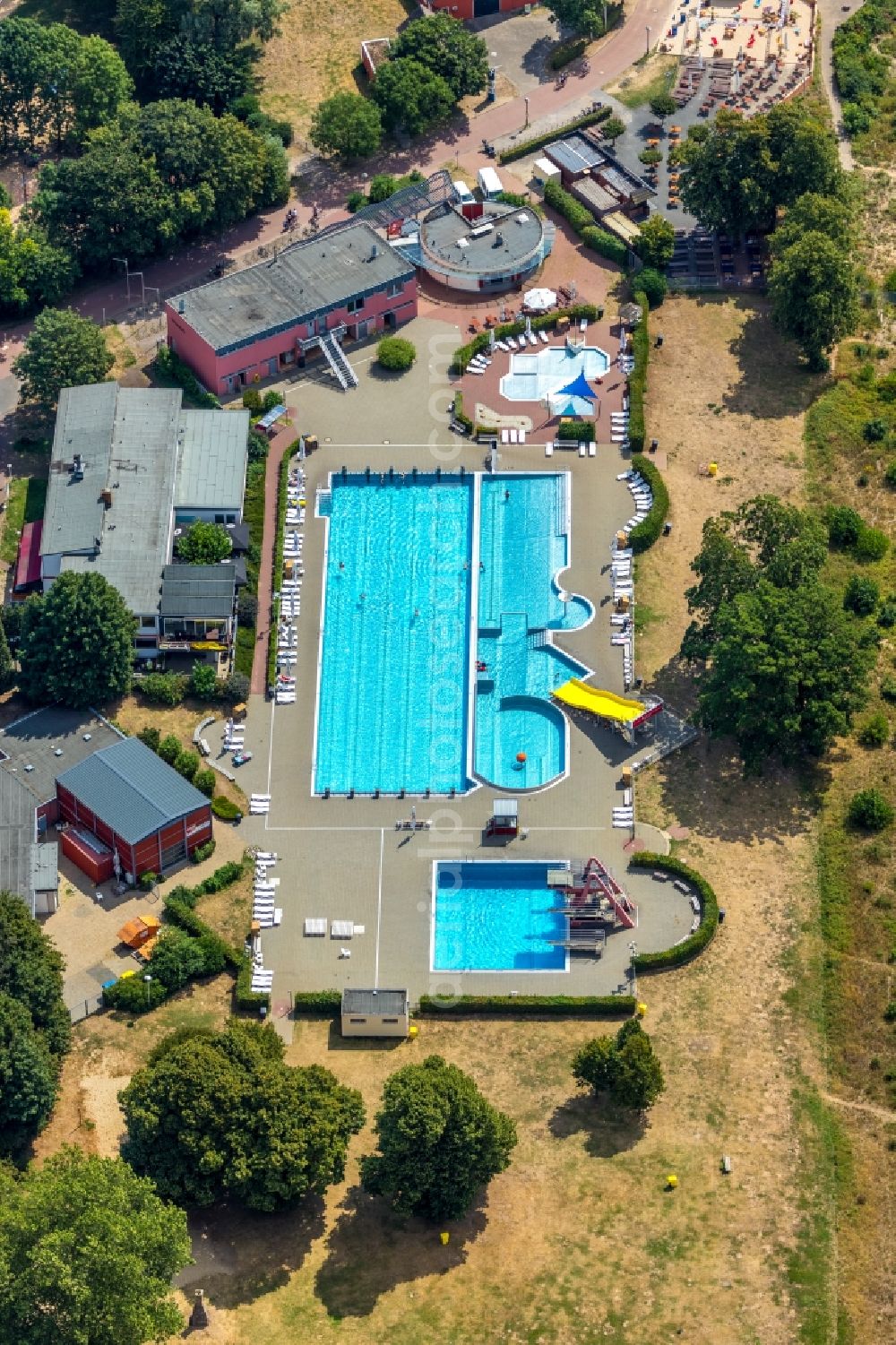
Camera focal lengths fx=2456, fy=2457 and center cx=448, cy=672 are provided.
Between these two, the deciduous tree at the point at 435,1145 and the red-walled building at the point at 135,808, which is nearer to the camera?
the deciduous tree at the point at 435,1145

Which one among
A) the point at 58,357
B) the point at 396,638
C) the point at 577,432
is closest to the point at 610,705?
the point at 396,638

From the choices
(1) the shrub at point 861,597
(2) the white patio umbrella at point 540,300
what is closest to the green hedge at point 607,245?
(2) the white patio umbrella at point 540,300

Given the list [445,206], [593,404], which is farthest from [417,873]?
[445,206]

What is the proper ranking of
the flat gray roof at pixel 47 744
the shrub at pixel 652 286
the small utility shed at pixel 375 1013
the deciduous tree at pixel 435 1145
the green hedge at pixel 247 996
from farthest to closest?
the shrub at pixel 652 286 → the flat gray roof at pixel 47 744 → the green hedge at pixel 247 996 → the small utility shed at pixel 375 1013 → the deciduous tree at pixel 435 1145

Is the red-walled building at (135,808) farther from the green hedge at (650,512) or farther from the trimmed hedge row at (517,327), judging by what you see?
the trimmed hedge row at (517,327)

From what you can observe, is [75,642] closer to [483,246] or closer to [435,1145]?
[435,1145]

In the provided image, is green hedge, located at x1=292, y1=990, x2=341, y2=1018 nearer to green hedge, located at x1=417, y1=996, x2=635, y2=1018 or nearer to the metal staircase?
green hedge, located at x1=417, y1=996, x2=635, y2=1018

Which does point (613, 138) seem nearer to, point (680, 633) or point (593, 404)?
point (593, 404)

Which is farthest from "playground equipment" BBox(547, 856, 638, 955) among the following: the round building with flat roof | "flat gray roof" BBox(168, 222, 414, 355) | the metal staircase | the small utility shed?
the round building with flat roof
